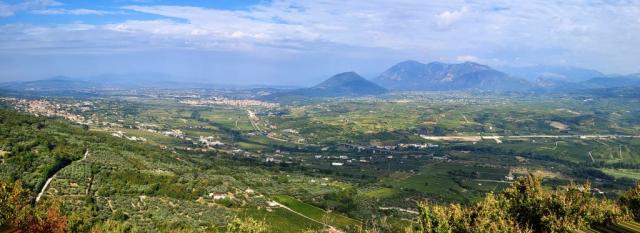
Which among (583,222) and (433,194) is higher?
(583,222)

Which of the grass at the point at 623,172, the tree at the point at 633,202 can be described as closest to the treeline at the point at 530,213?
the tree at the point at 633,202

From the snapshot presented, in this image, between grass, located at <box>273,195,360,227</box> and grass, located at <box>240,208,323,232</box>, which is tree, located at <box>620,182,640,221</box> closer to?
grass, located at <box>240,208,323,232</box>

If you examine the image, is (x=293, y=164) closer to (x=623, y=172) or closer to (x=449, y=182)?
(x=449, y=182)

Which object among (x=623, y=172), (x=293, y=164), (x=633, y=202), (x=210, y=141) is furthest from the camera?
(x=210, y=141)

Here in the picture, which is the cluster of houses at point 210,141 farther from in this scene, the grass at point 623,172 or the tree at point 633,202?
the tree at point 633,202

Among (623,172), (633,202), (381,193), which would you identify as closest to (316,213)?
(381,193)

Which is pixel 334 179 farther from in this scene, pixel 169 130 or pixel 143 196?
pixel 169 130

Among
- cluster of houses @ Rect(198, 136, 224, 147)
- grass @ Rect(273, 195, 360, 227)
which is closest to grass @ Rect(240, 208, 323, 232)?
grass @ Rect(273, 195, 360, 227)

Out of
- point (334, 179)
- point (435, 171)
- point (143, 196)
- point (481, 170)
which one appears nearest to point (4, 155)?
point (143, 196)
